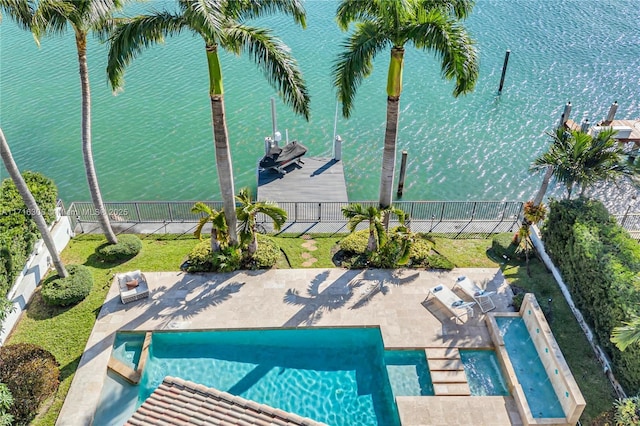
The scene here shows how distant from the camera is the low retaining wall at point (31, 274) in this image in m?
17.4

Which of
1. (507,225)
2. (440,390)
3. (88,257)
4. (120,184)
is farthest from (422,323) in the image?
(120,184)

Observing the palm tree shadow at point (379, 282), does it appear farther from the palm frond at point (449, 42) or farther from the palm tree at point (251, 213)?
the palm frond at point (449, 42)

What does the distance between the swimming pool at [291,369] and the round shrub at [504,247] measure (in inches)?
277

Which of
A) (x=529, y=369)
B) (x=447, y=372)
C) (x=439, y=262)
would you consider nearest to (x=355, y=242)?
(x=439, y=262)

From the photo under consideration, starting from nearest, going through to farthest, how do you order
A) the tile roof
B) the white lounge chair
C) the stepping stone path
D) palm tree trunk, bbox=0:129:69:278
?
the tile roof → palm tree trunk, bbox=0:129:69:278 → the white lounge chair → the stepping stone path

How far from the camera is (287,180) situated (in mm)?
26953

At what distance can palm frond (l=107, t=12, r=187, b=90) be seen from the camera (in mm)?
15531

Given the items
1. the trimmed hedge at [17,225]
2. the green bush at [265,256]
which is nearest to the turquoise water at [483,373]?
the green bush at [265,256]

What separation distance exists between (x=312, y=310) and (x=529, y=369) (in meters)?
7.51

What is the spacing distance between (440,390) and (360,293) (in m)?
4.81

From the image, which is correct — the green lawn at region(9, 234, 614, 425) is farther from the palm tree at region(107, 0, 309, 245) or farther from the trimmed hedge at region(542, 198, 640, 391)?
the palm tree at region(107, 0, 309, 245)

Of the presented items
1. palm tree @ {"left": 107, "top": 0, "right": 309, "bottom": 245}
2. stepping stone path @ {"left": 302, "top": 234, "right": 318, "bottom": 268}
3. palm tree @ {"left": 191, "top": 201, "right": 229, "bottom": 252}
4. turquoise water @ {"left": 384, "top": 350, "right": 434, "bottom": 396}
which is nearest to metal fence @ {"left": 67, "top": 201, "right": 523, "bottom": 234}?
stepping stone path @ {"left": 302, "top": 234, "right": 318, "bottom": 268}

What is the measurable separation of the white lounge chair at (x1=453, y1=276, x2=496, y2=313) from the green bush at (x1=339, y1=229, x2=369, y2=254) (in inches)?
163

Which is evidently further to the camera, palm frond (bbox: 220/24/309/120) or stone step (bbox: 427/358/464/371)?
stone step (bbox: 427/358/464/371)
